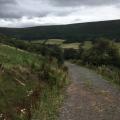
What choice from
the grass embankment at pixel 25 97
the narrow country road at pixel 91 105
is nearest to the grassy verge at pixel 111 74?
the narrow country road at pixel 91 105

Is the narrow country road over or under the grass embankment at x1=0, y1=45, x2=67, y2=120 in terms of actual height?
under

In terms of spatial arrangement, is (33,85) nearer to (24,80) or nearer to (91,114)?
(24,80)

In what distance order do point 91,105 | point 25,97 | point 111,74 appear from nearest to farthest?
1. point 25,97
2. point 91,105
3. point 111,74

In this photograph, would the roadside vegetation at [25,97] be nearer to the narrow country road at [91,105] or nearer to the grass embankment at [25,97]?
the grass embankment at [25,97]

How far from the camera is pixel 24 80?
952 inches

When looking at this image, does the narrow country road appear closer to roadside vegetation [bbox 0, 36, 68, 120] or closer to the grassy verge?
roadside vegetation [bbox 0, 36, 68, 120]

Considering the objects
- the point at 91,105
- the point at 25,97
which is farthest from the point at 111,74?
the point at 25,97

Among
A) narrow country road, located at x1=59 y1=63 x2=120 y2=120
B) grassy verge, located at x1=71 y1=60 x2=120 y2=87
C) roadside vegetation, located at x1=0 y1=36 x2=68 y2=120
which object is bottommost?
grassy verge, located at x1=71 y1=60 x2=120 y2=87

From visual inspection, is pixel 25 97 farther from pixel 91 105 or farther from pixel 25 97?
pixel 91 105

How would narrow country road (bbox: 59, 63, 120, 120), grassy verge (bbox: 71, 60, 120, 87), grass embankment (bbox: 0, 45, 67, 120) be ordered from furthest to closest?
grassy verge (bbox: 71, 60, 120, 87) < narrow country road (bbox: 59, 63, 120, 120) < grass embankment (bbox: 0, 45, 67, 120)

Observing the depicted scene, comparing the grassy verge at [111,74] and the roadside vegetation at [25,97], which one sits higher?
the roadside vegetation at [25,97]

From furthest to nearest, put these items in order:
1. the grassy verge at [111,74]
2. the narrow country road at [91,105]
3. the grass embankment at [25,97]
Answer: the grassy verge at [111,74], the narrow country road at [91,105], the grass embankment at [25,97]

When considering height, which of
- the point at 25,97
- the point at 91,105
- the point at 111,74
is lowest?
the point at 111,74

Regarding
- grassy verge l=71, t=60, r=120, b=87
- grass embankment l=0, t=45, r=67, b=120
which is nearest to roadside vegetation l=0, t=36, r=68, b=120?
grass embankment l=0, t=45, r=67, b=120
